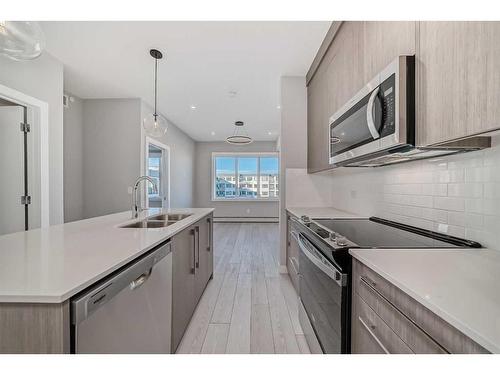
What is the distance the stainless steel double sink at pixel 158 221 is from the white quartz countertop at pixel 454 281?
175 centimetres

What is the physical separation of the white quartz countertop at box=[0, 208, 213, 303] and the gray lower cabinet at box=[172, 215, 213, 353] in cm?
24

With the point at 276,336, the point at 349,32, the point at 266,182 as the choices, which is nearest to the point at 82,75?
the point at 349,32

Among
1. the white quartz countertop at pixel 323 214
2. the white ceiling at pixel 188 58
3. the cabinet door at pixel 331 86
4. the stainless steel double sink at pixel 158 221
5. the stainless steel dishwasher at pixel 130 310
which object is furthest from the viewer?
the white ceiling at pixel 188 58

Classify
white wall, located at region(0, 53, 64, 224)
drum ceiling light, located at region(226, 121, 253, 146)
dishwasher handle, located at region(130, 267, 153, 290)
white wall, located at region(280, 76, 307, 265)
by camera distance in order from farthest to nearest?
1. drum ceiling light, located at region(226, 121, 253, 146)
2. white wall, located at region(280, 76, 307, 265)
3. white wall, located at region(0, 53, 64, 224)
4. dishwasher handle, located at region(130, 267, 153, 290)

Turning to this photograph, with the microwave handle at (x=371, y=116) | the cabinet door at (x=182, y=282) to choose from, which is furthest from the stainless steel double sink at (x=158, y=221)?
the microwave handle at (x=371, y=116)

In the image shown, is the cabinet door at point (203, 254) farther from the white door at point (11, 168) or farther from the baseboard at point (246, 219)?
the baseboard at point (246, 219)

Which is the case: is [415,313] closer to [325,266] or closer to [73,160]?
[325,266]

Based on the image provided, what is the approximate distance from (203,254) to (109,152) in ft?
10.2

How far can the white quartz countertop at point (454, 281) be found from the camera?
1.79 ft

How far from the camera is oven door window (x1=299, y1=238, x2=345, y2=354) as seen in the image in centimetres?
119

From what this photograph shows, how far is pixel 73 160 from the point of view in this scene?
4.32 metres

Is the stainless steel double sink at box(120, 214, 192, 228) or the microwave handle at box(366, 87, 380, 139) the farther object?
the stainless steel double sink at box(120, 214, 192, 228)

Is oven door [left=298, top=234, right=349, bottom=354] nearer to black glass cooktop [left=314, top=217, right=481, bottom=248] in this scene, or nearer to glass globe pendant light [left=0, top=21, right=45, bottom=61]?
black glass cooktop [left=314, top=217, right=481, bottom=248]

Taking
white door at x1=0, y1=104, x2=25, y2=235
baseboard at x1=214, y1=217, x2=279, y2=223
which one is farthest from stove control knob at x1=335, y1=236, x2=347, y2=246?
baseboard at x1=214, y1=217, x2=279, y2=223
